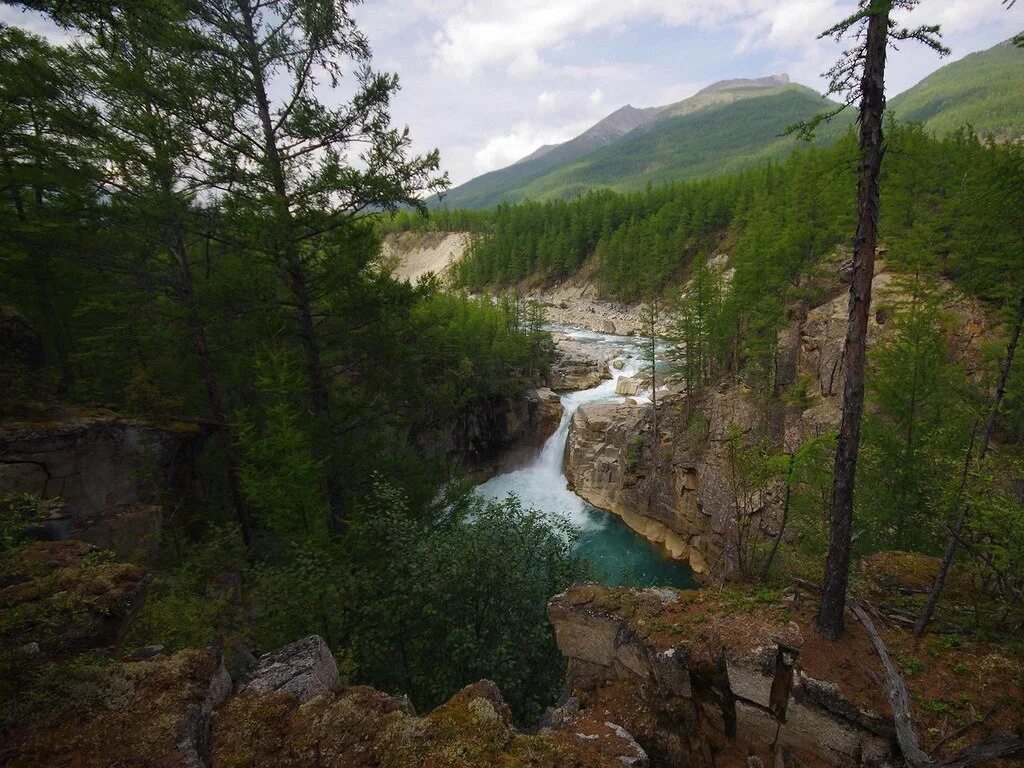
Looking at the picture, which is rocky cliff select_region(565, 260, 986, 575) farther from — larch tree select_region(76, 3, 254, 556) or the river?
larch tree select_region(76, 3, 254, 556)

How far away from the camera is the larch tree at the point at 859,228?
597 centimetres

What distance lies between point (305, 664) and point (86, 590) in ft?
8.93

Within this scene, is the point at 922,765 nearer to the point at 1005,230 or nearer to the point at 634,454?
the point at 1005,230

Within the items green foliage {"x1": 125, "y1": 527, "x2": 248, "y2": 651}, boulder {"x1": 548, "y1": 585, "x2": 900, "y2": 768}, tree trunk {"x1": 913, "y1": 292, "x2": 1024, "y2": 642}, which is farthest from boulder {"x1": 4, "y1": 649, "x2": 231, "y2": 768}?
tree trunk {"x1": 913, "y1": 292, "x2": 1024, "y2": 642}

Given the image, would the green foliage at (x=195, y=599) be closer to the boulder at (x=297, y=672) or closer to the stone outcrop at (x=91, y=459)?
the boulder at (x=297, y=672)

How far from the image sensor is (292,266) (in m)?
9.72

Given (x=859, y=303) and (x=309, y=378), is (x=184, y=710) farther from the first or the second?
(x=859, y=303)

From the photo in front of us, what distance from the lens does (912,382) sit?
44.5 ft

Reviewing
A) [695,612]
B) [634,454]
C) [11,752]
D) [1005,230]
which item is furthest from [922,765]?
[634,454]

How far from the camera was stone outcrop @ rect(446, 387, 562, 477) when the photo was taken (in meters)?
33.2

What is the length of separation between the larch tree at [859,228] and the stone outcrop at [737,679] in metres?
0.71

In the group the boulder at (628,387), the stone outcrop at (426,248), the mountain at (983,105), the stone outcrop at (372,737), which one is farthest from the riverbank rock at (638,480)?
the mountain at (983,105)

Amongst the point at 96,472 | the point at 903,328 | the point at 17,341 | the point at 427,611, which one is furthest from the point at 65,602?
the point at 903,328

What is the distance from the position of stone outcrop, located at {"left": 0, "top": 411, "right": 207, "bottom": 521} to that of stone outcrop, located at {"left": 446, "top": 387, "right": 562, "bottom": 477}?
20.8 metres
